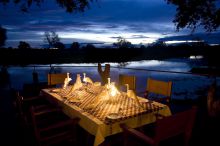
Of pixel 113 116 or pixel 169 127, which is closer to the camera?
pixel 169 127

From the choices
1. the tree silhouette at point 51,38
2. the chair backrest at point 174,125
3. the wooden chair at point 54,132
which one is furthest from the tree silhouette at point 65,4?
the tree silhouette at point 51,38

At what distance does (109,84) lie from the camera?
3303 mm

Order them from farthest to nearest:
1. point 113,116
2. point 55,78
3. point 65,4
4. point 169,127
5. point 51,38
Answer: point 51,38
point 55,78
point 65,4
point 113,116
point 169,127

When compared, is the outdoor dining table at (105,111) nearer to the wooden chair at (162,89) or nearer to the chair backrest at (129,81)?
the wooden chair at (162,89)

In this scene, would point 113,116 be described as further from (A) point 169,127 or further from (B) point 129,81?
(B) point 129,81

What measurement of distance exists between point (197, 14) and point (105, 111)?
3.90 meters

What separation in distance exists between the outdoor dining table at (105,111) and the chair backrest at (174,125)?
1.69 feet

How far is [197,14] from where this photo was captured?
17.9 feet

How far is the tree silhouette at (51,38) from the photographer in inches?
1879

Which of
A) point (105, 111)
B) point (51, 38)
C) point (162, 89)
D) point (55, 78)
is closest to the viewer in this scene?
point (105, 111)

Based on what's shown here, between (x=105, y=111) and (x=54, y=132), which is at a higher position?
(x=105, y=111)

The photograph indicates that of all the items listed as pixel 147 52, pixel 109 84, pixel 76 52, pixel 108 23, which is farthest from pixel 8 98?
pixel 147 52

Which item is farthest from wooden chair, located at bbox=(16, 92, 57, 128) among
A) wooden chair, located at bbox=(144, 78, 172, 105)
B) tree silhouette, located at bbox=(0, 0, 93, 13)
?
wooden chair, located at bbox=(144, 78, 172, 105)

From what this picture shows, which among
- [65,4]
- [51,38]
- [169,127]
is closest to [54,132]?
[169,127]
